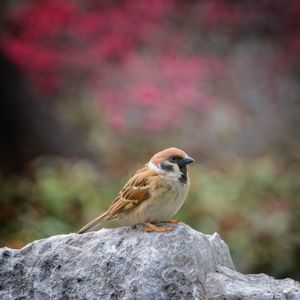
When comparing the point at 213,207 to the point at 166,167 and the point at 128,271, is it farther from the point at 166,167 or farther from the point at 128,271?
the point at 128,271

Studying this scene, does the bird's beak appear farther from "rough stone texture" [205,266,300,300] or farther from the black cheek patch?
"rough stone texture" [205,266,300,300]

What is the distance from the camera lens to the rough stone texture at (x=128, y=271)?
375 cm

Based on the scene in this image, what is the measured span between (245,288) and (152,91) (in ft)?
21.0

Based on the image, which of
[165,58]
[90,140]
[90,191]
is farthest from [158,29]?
[90,191]

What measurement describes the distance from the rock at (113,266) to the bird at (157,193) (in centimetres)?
9

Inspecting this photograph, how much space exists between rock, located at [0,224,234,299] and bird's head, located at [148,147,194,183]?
309 mm

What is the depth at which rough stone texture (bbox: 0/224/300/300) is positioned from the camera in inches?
148

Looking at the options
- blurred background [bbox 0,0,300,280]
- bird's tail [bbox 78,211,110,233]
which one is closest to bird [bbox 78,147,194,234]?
bird's tail [bbox 78,211,110,233]

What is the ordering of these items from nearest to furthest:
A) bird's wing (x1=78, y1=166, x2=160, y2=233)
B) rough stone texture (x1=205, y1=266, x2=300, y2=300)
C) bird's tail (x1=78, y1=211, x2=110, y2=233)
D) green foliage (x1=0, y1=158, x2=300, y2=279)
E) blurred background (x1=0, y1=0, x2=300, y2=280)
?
rough stone texture (x1=205, y1=266, x2=300, y2=300) < bird's wing (x1=78, y1=166, x2=160, y2=233) < bird's tail (x1=78, y1=211, x2=110, y2=233) < green foliage (x1=0, y1=158, x2=300, y2=279) < blurred background (x1=0, y1=0, x2=300, y2=280)

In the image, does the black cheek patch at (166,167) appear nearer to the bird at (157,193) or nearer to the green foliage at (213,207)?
the bird at (157,193)

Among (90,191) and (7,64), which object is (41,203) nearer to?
(90,191)

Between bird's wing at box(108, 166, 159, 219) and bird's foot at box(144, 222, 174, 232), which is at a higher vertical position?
bird's wing at box(108, 166, 159, 219)

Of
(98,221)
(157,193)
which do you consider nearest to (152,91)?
(98,221)

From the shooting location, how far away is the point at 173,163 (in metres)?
4.12
